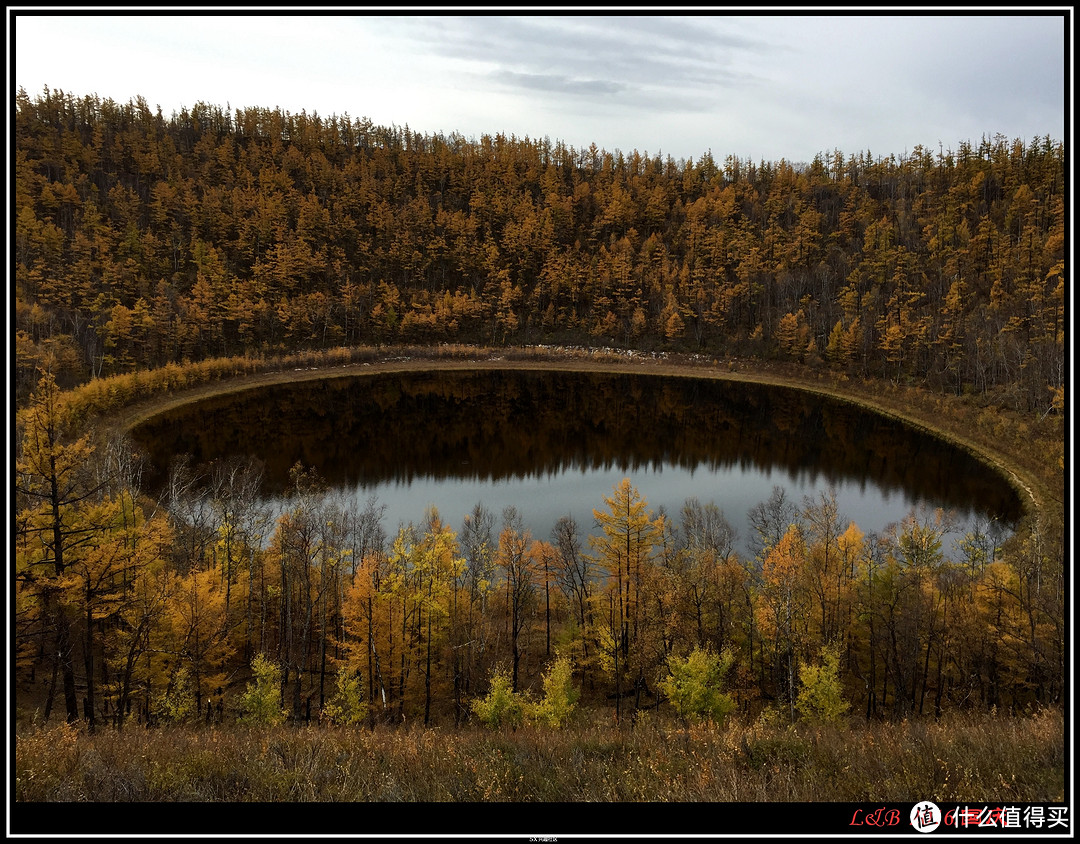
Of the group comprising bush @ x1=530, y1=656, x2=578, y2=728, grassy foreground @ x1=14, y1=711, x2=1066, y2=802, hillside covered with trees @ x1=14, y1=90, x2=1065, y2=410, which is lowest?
bush @ x1=530, y1=656, x2=578, y2=728

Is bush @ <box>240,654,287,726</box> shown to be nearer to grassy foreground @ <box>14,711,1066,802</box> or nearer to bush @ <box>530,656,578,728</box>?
bush @ <box>530,656,578,728</box>

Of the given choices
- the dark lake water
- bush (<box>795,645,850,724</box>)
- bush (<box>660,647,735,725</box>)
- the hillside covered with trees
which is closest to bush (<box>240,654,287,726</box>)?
bush (<box>660,647,735,725</box>)

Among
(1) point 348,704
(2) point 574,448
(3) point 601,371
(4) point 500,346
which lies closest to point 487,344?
(4) point 500,346

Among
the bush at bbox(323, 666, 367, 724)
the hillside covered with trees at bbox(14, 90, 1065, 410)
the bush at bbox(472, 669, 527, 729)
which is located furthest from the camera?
the hillside covered with trees at bbox(14, 90, 1065, 410)

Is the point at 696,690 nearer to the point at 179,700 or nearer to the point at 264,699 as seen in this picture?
the point at 264,699

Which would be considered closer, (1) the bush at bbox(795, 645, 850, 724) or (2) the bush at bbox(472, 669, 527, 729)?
(2) the bush at bbox(472, 669, 527, 729)
